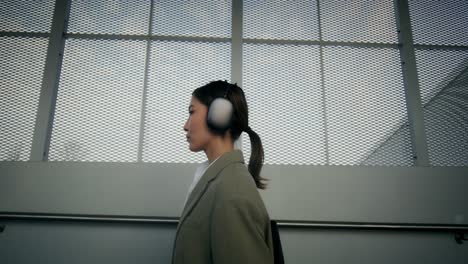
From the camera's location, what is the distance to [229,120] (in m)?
1.07

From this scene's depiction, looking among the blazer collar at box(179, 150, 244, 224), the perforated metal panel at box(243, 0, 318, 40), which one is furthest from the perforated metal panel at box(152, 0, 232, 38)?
the blazer collar at box(179, 150, 244, 224)

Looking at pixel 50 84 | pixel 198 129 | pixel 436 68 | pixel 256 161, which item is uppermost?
pixel 436 68

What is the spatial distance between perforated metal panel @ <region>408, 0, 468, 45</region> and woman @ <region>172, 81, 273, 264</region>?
1917 mm

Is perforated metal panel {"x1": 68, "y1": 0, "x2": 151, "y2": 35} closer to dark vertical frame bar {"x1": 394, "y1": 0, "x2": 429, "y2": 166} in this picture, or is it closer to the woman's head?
the woman's head

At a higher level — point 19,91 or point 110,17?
point 110,17

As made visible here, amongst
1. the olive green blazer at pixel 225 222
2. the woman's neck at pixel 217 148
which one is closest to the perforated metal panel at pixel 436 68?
the woman's neck at pixel 217 148

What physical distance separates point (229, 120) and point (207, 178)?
23 cm

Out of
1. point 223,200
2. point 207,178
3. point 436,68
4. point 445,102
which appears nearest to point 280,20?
point 436,68

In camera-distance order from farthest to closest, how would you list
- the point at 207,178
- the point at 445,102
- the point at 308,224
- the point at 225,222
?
the point at 445,102 → the point at 308,224 → the point at 207,178 → the point at 225,222

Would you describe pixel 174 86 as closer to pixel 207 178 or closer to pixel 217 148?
pixel 217 148

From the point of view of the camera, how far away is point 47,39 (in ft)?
7.36

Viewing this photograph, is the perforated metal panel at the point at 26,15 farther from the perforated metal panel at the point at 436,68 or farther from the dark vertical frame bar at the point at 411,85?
the perforated metal panel at the point at 436,68

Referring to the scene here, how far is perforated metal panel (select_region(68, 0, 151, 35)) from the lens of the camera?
2.28 metres

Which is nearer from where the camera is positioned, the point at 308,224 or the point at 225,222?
the point at 225,222
